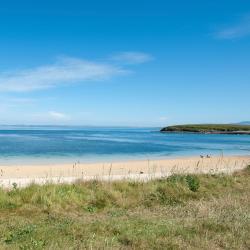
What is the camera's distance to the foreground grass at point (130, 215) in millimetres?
7953

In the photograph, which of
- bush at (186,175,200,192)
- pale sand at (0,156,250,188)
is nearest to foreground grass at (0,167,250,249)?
bush at (186,175,200,192)

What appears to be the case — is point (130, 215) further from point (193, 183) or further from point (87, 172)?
point (87, 172)

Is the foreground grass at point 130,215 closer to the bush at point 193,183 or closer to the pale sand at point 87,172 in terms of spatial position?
the bush at point 193,183

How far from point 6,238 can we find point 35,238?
59cm

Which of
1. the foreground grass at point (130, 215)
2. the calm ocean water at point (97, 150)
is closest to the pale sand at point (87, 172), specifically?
the foreground grass at point (130, 215)

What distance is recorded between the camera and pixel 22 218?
34.0 ft

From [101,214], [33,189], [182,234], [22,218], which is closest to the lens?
[182,234]

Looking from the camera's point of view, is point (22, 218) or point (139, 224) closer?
point (139, 224)

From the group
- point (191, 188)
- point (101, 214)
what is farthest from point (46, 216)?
point (191, 188)

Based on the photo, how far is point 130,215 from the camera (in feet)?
35.1

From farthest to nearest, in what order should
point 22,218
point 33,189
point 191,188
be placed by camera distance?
point 191,188
point 33,189
point 22,218

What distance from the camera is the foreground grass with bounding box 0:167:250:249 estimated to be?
7.95m

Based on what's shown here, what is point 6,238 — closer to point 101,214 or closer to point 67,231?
point 67,231

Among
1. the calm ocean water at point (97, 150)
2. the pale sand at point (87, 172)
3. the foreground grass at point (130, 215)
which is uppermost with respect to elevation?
the foreground grass at point (130, 215)
